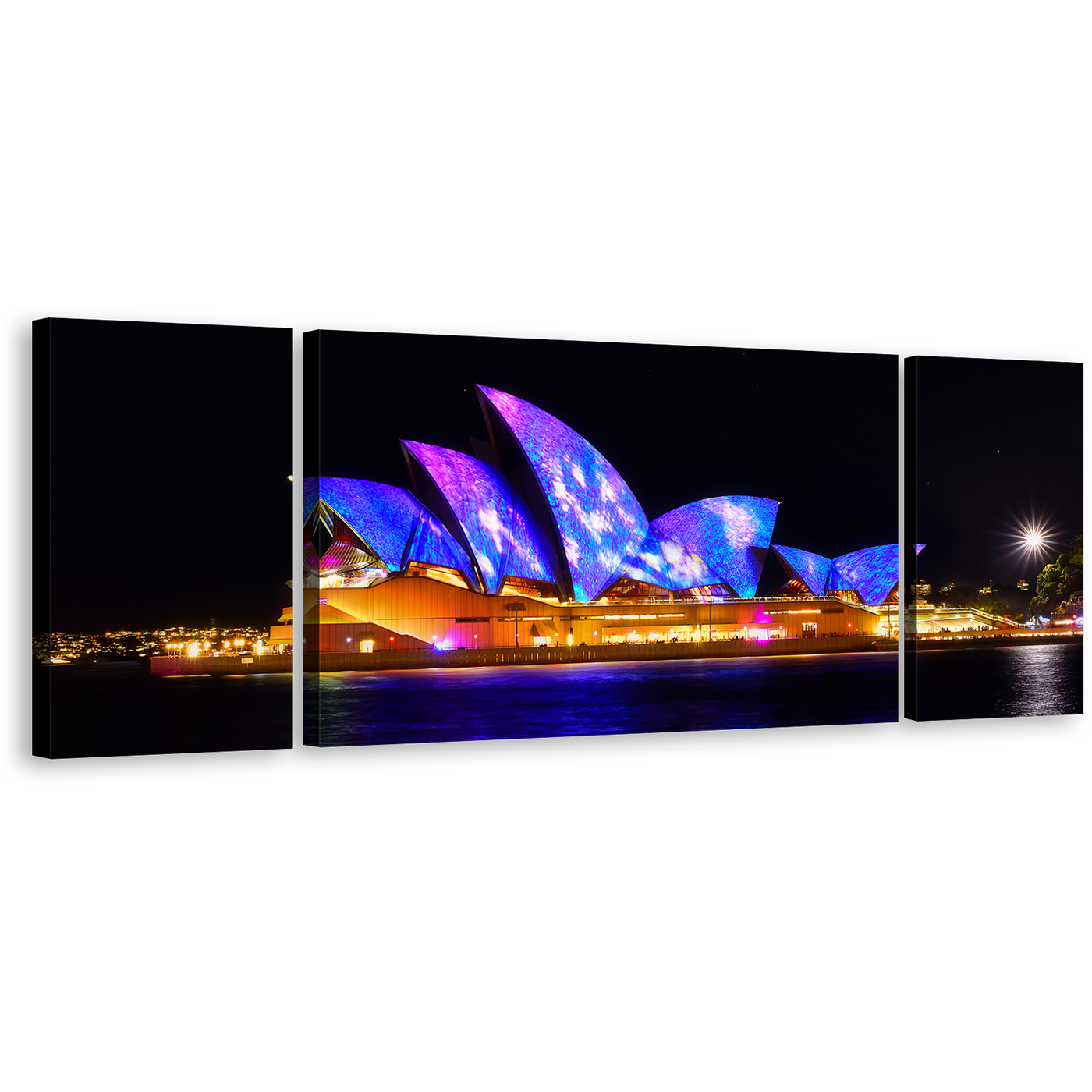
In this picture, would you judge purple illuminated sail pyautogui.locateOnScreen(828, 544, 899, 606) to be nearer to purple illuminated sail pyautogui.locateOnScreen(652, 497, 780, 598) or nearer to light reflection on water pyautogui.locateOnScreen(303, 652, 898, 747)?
purple illuminated sail pyautogui.locateOnScreen(652, 497, 780, 598)

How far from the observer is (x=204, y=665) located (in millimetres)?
11570

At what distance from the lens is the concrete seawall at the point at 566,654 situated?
15.9 metres

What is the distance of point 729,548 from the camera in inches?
821

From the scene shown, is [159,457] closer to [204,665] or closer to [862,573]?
[204,665]

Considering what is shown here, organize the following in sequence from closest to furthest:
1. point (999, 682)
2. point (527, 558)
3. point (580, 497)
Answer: point (999, 682), point (580, 497), point (527, 558)

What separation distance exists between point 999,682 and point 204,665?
26.9ft

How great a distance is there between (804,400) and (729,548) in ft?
36.0

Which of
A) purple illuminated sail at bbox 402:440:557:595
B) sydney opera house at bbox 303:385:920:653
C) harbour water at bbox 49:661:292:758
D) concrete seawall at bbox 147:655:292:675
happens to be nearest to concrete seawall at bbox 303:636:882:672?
sydney opera house at bbox 303:385:920:653

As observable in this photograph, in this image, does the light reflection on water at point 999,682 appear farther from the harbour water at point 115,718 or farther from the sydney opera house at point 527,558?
the sydney opera house at point 527,558

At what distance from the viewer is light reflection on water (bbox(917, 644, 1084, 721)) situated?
799cm

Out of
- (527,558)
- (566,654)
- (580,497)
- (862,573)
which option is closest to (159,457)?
(566,654)

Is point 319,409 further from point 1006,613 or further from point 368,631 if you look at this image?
→ point 368,631

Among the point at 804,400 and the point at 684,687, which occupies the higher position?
the point at 804,400

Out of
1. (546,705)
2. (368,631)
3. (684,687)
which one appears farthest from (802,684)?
(368,631)
